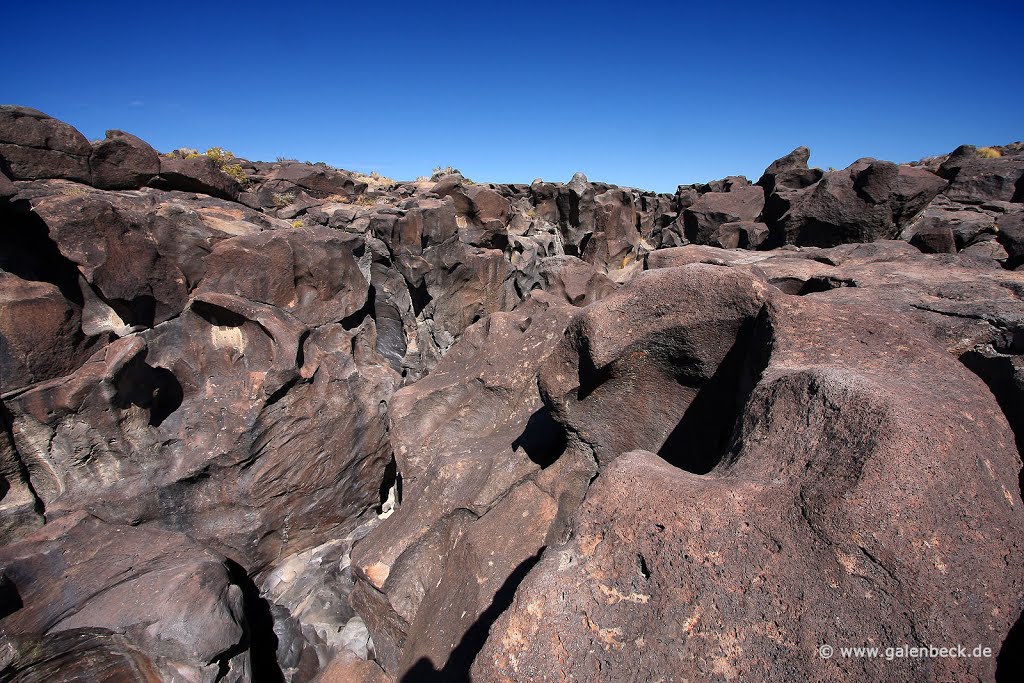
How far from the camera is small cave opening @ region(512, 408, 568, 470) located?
12.7ft

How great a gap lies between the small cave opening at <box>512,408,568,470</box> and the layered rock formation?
3 cm

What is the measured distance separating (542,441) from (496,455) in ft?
1.29

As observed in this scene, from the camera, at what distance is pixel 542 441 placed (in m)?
4.02

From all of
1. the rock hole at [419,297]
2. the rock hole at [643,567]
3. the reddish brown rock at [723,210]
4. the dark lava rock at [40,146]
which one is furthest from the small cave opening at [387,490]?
the reddish brown rock at [723,210]

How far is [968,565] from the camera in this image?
1.56m

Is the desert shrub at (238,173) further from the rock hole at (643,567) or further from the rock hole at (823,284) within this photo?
the rock hole at (643,567)

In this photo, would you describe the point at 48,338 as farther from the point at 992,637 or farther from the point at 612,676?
the point at 992,637


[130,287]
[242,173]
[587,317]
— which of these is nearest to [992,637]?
[587,317]

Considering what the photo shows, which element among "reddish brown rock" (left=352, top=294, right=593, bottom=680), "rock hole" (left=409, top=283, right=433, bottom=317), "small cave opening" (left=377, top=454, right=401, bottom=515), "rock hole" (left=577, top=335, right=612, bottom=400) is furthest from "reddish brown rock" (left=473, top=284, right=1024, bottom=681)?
"rock hole" (left=409, top=283, right=433, bottom=317)

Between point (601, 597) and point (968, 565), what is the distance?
114 centimetres

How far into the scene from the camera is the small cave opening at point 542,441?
3.88 metres

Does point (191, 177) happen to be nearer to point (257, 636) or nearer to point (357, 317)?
point (357, 317)

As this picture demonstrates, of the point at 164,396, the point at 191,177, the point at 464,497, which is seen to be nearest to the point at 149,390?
the point at 164,396

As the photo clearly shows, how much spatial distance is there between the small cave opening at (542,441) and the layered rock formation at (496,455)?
0.08ft
